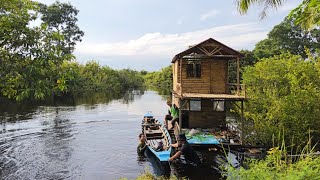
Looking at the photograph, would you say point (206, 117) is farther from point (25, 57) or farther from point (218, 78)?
point (25, 57)

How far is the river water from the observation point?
17025 mm

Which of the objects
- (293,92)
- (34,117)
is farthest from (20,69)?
(34,117)

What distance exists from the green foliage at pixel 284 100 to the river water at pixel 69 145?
24.0 ft

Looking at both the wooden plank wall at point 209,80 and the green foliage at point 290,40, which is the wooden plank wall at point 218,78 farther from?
the green foliage at point 290,40

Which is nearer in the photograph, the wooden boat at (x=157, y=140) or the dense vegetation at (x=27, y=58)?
the dense vegetation at (x=27, y=58)

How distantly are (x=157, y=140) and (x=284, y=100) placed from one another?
27.3 feet

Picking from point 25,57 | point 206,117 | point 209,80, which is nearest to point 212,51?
point 209,80

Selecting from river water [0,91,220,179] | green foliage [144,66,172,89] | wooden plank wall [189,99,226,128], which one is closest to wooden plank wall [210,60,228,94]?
wooden plank wall [189,99,226,128]

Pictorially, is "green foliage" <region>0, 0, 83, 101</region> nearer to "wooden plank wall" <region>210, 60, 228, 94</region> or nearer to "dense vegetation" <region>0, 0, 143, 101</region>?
"dense vegetation" <region>0, 0, 143, 101</region>

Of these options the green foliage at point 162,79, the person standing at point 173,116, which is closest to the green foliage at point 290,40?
the person standing at point 173,116

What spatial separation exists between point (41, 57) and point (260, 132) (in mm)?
16225

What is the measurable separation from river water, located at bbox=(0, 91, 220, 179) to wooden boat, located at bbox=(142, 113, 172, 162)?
0.87m

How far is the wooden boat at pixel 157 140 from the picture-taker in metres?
16.1

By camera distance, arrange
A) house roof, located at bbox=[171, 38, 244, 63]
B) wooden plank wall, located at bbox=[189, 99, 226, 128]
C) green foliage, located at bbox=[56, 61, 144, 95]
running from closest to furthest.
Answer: house roof, located at bbox=[171, 38, 244, 63] < wooden plank wall, located at bbox=[189, 99, 226, 128] < green foliage, located at bbox=[56, 61, 144, 95]
